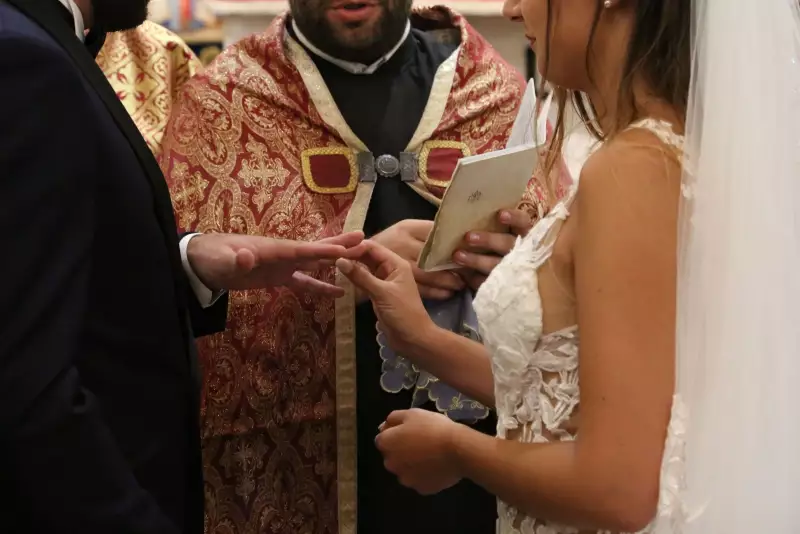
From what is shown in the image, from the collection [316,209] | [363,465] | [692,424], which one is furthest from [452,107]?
[692,424]

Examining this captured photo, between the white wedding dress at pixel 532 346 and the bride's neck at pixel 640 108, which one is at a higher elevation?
the bride's neck at pixel 640 108

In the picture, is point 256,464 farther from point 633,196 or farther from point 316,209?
point 633,196

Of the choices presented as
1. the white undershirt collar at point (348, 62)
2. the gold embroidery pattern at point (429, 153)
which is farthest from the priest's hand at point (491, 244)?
the white undershirt collar at point (348, 62)

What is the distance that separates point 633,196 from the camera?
102 centimetres

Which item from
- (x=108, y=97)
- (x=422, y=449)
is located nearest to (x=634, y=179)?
(x=422, y=449)

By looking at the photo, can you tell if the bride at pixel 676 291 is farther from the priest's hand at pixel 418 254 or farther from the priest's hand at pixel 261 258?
the priest's hand at pixel 418 254

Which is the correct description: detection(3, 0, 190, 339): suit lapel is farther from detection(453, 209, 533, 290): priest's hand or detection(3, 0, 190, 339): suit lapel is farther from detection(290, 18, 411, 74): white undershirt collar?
detection(290, 18, 411, 74): white undershirt collar

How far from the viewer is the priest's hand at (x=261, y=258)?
1.56m

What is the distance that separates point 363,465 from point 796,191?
4.07ft

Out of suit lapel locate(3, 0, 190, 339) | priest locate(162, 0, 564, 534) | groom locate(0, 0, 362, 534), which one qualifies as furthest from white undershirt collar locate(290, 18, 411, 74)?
suit lapel locate(3, 0, 190, 339)

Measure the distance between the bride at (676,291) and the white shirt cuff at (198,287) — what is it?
728 millimetres

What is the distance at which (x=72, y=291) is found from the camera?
1055 mm

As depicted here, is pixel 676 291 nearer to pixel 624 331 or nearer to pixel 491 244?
pixel 624 331

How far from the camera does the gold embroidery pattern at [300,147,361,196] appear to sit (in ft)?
6.74
